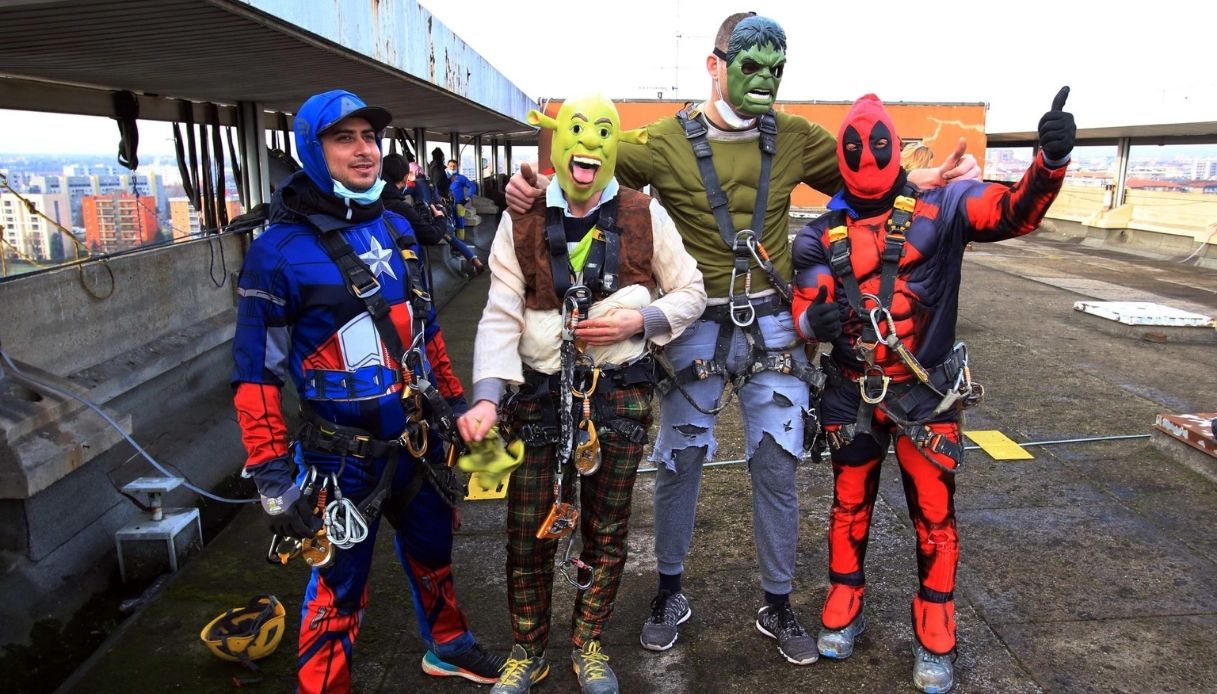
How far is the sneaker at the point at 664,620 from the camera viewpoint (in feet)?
11.3

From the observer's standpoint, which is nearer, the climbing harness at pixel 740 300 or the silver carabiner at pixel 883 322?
the silver carabiner at pixel 883 322

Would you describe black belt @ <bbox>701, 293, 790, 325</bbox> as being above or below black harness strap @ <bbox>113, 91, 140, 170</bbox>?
below

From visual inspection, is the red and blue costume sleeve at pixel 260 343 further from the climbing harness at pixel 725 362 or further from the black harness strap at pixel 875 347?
the black harness strap at pixel 875 347

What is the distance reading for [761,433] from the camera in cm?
331

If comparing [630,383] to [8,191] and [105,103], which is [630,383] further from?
[105,103]

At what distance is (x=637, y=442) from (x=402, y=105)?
8.01 meters

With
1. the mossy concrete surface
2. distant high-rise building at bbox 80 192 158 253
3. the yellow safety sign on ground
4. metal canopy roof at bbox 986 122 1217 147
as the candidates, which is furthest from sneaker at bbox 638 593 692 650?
metal canopy roof at bbox 986 122 1217 147

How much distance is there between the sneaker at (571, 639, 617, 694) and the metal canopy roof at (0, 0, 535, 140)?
2.84m

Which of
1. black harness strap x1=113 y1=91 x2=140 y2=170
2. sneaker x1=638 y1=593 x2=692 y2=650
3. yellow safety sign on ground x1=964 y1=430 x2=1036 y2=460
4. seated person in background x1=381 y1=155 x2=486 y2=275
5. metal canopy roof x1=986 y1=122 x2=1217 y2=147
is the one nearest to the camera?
sneaker x1=638 y1=593 x2=692 y2=650

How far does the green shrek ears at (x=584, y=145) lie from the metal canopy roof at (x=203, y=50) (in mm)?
1413

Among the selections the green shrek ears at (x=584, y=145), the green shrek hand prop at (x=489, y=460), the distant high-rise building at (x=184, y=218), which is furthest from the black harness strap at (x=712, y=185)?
the distant high-rise building at (x=184, y=218)

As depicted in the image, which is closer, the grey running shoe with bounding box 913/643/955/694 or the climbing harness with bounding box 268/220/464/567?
the climbing harness with bounding box 268/220/464/567

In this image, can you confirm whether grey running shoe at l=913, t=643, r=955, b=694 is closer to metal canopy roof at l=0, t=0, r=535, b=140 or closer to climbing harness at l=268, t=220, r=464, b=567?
climbing harness at l=268, t=220, r=464, b=567

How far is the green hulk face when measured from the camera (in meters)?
3.16
